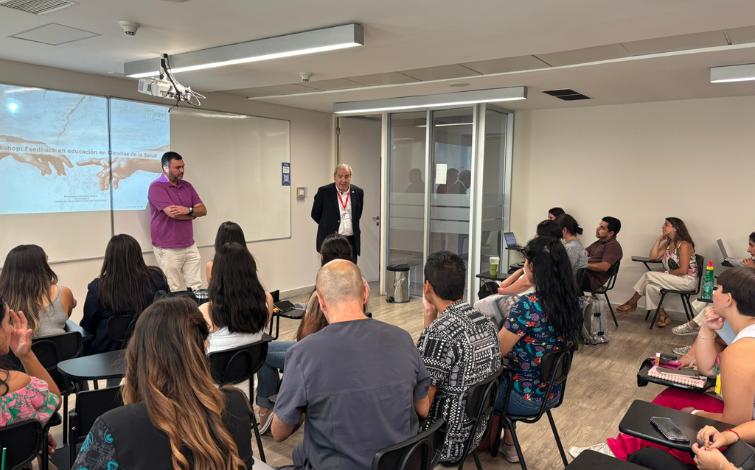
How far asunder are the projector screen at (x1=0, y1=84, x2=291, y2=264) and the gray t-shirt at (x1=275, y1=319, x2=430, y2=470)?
4.24 m

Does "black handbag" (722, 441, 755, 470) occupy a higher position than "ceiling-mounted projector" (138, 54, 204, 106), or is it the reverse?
"ceiling-mounted projector" (138, 54, 204, 106)

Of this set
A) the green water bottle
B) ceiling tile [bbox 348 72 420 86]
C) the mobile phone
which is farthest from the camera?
ceiling tile [bbox 348 72 420 86]

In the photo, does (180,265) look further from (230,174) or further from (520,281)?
(520,281)

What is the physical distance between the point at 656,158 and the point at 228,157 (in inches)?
212

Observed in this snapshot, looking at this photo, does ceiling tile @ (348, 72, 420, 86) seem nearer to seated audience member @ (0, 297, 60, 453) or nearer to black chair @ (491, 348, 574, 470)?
black chair @ (491, 348, 574, 470)

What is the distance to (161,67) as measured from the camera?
A: 169 inches

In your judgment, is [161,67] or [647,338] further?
[647,338]

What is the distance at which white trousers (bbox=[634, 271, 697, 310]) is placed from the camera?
5.93m

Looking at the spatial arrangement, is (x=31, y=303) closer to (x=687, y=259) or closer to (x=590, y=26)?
(x=590, y=26)

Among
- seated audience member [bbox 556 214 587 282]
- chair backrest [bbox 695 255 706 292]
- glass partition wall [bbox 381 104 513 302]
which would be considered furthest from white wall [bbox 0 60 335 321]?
chair backrest [bbox 695 255 706 292]

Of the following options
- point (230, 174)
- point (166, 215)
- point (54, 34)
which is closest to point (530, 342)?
point (54, 34)

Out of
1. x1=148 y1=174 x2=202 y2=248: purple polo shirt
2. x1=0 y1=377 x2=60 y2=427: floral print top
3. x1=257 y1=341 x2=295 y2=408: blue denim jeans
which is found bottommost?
x1=257 y1=341 x2=295 y2=408: blue denim jeans

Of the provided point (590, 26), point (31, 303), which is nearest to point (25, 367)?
point (31, 303)

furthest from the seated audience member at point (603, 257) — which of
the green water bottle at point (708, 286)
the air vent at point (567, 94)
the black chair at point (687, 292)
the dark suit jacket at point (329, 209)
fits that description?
the dark suit jacket at point (329, 209)
